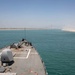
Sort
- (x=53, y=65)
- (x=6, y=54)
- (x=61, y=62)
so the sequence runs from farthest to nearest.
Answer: (x=61, y=62)
(x=53, y=65)
(x=6, y=54)

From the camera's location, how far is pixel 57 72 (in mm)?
38688

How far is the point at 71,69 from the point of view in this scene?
40812 mm

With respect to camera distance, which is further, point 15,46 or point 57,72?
point 15,46

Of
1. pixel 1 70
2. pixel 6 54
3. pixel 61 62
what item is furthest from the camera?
pixel 61 62

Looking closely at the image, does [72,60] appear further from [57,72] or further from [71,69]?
[57,72]

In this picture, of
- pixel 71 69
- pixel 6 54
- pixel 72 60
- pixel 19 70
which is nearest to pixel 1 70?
pixel 19 70

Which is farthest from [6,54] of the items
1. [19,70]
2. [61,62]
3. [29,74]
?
[61,62]

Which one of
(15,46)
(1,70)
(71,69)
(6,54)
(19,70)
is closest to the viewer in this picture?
(1,70)

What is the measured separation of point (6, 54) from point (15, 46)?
2366 cm

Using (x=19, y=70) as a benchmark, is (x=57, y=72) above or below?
below

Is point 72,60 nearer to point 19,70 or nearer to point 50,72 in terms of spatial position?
point 50,72

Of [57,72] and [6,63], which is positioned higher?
[6,63]

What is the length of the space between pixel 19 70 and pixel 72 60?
87.7 ft

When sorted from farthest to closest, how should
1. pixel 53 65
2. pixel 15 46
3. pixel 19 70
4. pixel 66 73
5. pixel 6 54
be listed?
1. pixel 15 46
2. pixel 53 65
3. pixel 66 73
4. pixel 6 54
5. pixel 19 70
